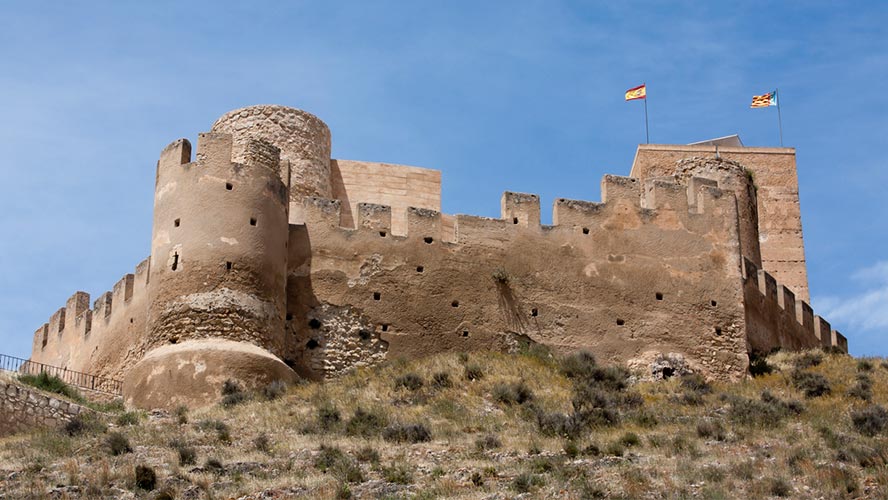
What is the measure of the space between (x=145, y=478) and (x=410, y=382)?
7432 millimetres

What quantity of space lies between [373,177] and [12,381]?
34.4ft

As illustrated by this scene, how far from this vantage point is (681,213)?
99.0ft

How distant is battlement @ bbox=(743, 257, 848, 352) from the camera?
99.9ft

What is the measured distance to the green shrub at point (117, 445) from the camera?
20781 mm

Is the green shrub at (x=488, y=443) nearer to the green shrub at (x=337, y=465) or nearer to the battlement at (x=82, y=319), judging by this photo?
the green shrub at (x=337, y=465)

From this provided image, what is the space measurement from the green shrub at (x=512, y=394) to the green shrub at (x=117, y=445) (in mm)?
6684

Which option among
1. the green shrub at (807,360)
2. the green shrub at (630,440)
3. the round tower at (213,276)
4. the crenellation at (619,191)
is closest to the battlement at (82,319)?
the round tower at (213,276)

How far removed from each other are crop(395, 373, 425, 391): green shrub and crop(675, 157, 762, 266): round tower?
8254mm

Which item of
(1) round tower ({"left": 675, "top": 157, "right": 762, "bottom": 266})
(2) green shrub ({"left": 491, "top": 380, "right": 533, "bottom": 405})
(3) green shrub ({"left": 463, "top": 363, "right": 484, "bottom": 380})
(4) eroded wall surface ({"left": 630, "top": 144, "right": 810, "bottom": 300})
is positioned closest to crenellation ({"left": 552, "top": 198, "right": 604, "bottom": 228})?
(1) round tower ({"left": 675, "top": 157, "right": 762, "bottom": 266})

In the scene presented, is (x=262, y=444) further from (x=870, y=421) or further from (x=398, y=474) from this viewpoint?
(x=870, y=421)

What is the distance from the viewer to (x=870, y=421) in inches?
880

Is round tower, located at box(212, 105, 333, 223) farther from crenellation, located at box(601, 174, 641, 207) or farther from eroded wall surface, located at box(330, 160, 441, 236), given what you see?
crenellation, located at box(601, 174, 641, 207)

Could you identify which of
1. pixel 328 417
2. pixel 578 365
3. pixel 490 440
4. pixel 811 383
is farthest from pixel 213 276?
pixel 811 383

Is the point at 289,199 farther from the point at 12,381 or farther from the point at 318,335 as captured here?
the point at 12,381
